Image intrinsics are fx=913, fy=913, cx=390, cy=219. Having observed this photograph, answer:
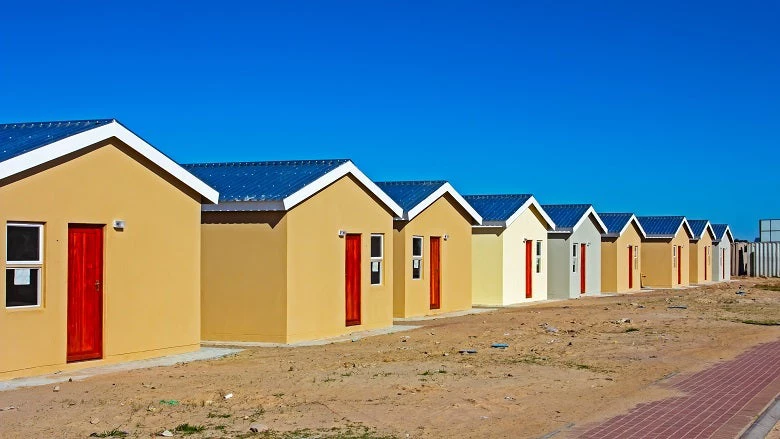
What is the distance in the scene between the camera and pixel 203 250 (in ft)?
61.8

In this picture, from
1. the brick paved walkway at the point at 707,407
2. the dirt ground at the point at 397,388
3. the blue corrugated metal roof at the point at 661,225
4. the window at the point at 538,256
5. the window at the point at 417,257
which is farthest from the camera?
the blue corrugated metal roof at the point at 661,225

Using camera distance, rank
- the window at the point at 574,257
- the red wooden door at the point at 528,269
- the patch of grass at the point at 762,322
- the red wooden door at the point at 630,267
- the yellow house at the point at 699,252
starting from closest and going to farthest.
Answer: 1. the patch of grass at the point at 762,322
2. the red wooden door at the point at 528,269
3. the window at the point at 574,257
4. the red wooden door at the point at 630,267
5. the yellow house at the point at 699,252

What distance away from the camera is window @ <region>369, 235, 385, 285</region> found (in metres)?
22.0

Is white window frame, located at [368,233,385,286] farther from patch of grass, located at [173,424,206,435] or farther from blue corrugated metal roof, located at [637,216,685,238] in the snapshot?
blue corrugated metal roof, located at [637,216,685,238]

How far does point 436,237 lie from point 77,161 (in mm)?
14363

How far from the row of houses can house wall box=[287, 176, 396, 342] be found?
4cm

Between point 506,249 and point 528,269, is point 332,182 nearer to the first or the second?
point 506,249

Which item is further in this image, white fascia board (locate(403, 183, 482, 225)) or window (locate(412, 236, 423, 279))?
window (locate(412, 236, 423, 279))

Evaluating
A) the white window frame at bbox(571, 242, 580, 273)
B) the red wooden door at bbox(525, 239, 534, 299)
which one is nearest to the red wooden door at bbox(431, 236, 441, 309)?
the red wooden door at bbox(525, 239, 534, 299)

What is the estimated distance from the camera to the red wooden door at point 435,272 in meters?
26.6

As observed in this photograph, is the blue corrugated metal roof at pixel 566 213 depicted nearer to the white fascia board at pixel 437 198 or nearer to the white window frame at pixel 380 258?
the white fascia board at pixel 437 198

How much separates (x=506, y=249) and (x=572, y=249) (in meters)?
6.09

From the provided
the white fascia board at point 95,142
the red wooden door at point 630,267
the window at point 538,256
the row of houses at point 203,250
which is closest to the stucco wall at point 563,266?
the window at point 538,256

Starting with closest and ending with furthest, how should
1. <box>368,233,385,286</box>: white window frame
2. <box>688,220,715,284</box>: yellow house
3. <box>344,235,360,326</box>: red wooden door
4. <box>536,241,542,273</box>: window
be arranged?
<box>344,235,360,326</box>: red wooden door
<box>368,233,385,286</box>: white window frame
<box>536,241,542,273</box>: window
<box>688,220,715,284</box>: yellow house
